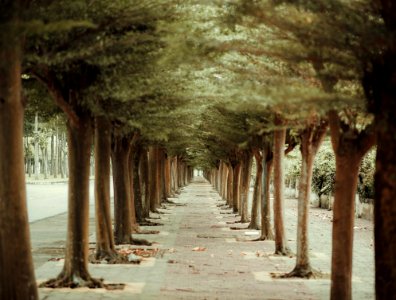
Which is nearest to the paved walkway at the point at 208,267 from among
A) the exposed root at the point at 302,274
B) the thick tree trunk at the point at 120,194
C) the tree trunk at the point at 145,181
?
the exposed root at the point at 302,274

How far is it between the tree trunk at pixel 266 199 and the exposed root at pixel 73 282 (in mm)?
9956

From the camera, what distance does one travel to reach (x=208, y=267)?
17.4 metres

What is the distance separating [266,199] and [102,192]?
7.08m

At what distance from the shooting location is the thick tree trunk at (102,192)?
17.3 meters

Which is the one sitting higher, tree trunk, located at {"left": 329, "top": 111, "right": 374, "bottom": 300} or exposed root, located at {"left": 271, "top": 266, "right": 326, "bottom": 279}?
tree trunk, located at {"left": 329, "top": 111, "right": 374, "bottom": 300}

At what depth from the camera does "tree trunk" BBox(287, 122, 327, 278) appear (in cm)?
1596

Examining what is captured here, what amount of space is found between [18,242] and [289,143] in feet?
46.5

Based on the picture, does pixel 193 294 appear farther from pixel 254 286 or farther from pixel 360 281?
pixel 360 281

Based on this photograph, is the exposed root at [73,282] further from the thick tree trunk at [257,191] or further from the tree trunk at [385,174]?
the thick tree trunk at [257,191]

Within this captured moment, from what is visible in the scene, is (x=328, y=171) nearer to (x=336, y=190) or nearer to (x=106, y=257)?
(x=106, y=257)

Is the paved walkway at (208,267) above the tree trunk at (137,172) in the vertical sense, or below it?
below

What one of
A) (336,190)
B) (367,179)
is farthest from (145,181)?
(336,190)

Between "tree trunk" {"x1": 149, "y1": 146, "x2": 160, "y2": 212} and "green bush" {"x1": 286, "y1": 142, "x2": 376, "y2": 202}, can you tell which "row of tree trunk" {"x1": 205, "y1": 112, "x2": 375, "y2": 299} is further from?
"tree trunk" {"x1": 149, "y1": 146, "x2": 160, "y2": 212}

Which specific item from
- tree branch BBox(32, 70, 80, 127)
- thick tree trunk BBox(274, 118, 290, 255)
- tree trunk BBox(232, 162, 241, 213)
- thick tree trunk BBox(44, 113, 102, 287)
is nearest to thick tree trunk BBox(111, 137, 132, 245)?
thick tree trunk BBox(274, 118, 290, 255)
